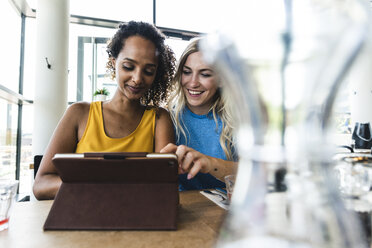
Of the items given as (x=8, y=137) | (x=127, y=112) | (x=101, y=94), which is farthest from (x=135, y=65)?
(x=101, y=94)

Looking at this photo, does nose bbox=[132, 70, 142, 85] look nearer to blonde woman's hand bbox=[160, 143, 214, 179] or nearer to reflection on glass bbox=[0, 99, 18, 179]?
blonde woman's hand bbox=[160, 143, 214, 179]

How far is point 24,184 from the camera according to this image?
3.07 meters

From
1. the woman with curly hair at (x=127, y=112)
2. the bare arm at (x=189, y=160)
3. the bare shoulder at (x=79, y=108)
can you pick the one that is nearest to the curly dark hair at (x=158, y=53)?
the woman with curly hair at (x=127, y=112)

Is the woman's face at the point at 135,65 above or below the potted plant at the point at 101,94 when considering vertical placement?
below

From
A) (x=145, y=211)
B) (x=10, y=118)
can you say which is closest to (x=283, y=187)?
(x=145, y=211)

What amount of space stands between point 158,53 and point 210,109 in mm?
382

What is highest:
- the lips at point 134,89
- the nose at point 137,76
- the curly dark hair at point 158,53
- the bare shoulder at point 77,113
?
the curly dark hair at point 158,53

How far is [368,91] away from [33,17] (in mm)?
4364

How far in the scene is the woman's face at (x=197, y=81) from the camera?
3.88 ft

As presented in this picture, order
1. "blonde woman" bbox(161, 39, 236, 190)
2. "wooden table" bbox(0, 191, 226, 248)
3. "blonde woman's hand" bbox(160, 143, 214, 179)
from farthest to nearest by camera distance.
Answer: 1. "blonde woman" bbox(161, 39, 236, 190)
2. "blonde woman's hand" bbox(160, 143, 214, 179)
3. "wooden table" bbox(0, 191, 226, 248)

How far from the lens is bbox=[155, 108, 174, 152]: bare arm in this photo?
1188 millimetres

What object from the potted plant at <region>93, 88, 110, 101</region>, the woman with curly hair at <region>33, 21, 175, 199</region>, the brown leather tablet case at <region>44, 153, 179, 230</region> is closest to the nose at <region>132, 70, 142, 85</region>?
the woman with curly hair at <region>33, 21, 175, 199</region>

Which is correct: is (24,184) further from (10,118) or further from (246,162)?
(246,162)

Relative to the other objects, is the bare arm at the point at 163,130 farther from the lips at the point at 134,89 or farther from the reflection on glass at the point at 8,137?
the reflection on glass at the point at 8,137
